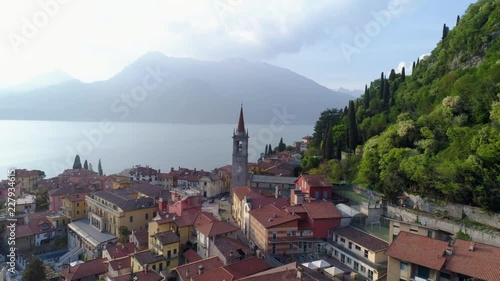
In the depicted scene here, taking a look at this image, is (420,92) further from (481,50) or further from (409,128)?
(409,128)

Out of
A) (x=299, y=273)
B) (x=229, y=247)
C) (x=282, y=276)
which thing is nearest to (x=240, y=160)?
(x=229, y=247)

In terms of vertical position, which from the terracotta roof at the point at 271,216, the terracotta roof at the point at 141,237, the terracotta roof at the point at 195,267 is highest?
the terracotta roof at the point at 271,216

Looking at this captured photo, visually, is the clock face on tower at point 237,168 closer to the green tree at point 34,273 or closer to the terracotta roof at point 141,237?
the terracotta roof at point 141,237

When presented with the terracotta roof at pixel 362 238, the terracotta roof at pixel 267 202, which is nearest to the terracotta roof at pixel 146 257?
the terracotta roof at pixel 267 202

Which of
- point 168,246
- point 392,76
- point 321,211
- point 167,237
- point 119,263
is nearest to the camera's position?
point 119,263

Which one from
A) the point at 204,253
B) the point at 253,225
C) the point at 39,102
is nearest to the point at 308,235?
the point at 253,225

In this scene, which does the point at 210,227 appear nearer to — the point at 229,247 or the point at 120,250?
the point at 229,247
